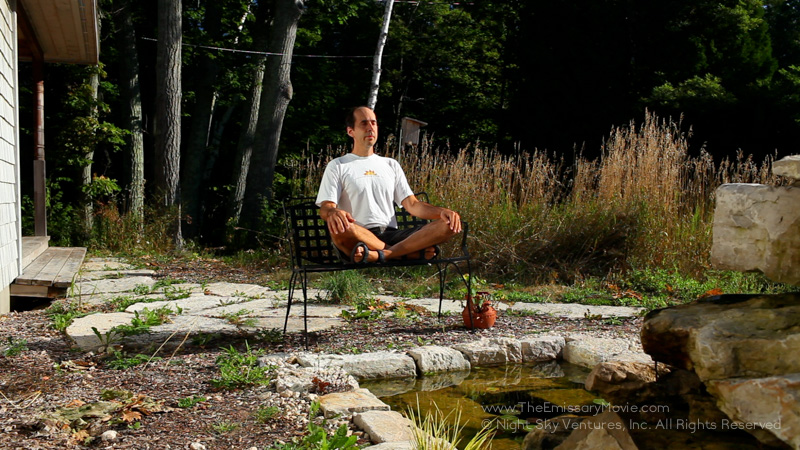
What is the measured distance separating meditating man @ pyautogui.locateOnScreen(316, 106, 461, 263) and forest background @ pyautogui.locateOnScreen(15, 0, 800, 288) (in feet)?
9.44

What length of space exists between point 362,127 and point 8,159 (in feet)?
11.1

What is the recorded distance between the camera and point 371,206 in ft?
12.3

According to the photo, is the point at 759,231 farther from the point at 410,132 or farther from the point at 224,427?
the point at 410,132

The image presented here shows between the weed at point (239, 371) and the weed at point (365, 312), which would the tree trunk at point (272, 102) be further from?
the weed at point (239, 371)

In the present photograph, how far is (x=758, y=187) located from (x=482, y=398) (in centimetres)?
171

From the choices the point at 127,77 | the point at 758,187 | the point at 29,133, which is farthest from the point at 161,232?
the point at 758,187

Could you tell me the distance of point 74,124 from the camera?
10602 mm

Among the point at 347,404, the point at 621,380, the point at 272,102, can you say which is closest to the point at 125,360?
the point at 347,404

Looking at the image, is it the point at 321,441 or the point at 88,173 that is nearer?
the point at 321,441

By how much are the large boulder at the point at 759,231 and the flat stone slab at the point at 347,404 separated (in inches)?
54.1

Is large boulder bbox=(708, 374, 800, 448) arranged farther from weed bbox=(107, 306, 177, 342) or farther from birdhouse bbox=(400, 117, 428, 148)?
birdhouse bbox=(400, 117, 428, 148)

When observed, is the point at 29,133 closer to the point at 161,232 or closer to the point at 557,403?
the point at 161,232

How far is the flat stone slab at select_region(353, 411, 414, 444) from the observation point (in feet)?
7.45

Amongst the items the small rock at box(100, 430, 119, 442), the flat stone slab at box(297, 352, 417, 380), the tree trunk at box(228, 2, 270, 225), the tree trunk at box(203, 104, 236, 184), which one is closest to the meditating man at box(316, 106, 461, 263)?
the flat stone slab at box(297, 352, 417, 380)
